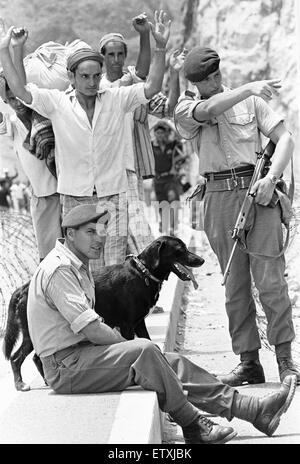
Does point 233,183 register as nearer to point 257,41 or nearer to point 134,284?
point 134,284

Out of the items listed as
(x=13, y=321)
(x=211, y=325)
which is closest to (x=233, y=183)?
(x=13, y=321)

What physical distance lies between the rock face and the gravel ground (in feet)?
16.0

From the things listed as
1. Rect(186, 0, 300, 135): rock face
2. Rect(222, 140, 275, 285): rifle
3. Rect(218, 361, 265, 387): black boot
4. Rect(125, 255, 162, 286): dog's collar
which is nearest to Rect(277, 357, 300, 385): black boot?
Rect(218, 361, 265, 387): black boot

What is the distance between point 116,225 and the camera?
748cm

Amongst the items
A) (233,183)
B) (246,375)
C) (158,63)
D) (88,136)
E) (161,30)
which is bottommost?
(246,375)

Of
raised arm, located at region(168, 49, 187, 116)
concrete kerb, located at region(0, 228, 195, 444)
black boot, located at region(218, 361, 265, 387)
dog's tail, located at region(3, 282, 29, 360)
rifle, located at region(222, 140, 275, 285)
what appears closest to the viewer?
concrete kerb, located at region(0, 228, 195, 444)

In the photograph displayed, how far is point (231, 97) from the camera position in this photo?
253 inches

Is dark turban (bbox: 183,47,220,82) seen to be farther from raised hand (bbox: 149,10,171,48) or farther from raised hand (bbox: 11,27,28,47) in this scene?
raised hand (bbox: 11,27,28,47)

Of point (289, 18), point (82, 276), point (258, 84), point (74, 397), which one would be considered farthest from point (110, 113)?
point (289, 18)

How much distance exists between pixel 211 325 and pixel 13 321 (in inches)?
141

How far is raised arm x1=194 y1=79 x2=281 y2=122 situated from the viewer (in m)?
6.32

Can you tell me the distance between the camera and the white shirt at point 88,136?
718 centimetres

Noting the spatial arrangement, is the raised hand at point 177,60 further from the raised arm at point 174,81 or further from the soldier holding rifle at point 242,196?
the soldier holding rifle at point 242,196
